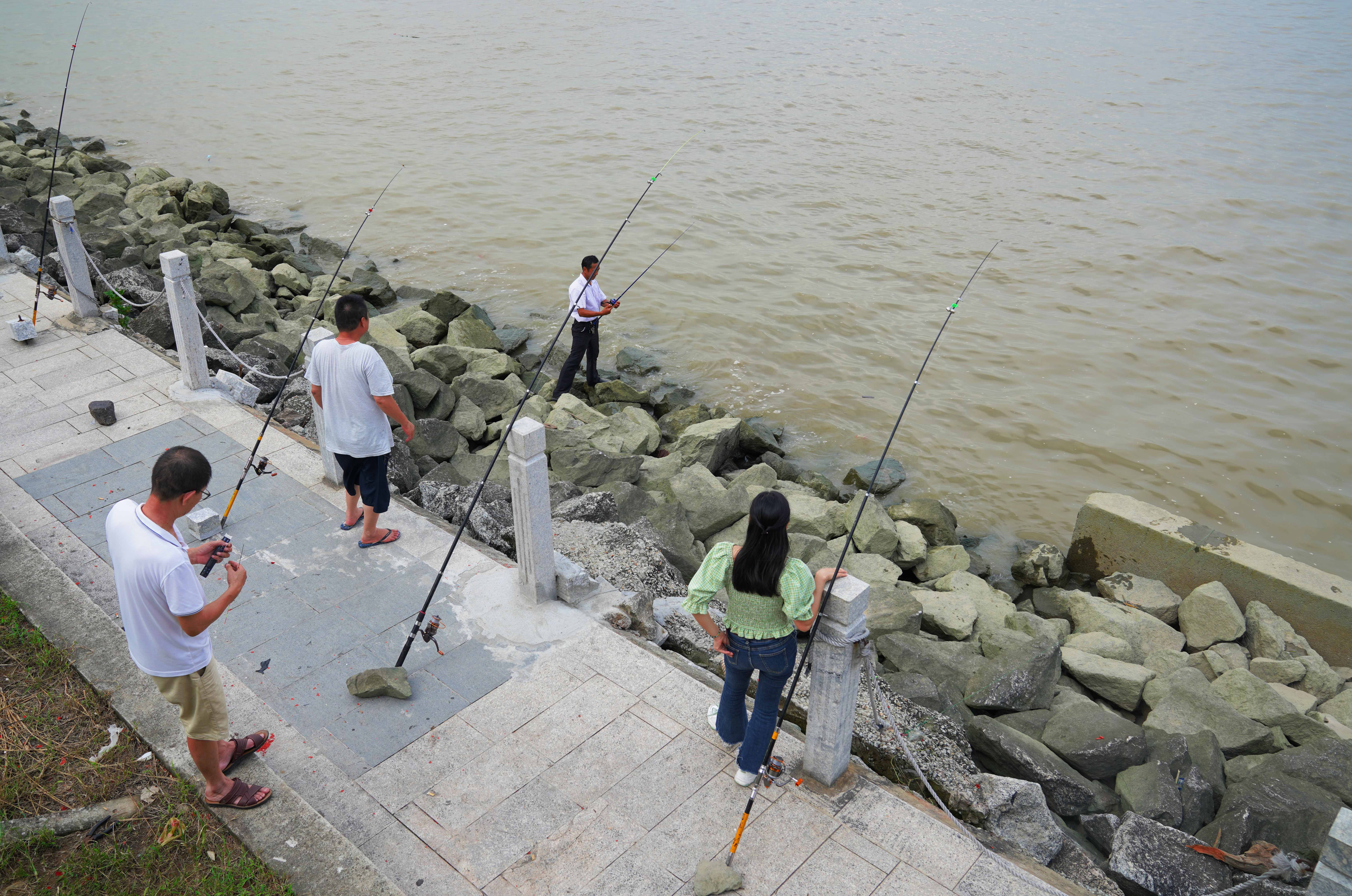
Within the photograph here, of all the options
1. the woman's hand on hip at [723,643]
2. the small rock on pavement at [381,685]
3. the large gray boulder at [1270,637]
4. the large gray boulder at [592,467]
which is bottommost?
the large gray boulder at [592,467]

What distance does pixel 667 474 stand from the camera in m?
8.72

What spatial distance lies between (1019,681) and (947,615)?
1.06m

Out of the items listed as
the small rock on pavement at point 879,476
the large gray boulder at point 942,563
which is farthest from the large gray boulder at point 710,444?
the large gray boulder at point 942,563

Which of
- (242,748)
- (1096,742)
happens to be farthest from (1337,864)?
(242,748)

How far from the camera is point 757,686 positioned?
14.4 feet

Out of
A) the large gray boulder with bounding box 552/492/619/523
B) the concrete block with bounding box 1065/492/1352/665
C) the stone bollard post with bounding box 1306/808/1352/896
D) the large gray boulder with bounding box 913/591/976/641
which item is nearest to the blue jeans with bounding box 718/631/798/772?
the stone bollard post with bounding box 1306/808/1352/896

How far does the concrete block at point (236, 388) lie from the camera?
25.4 ft

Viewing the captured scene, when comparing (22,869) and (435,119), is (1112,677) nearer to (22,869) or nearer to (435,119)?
(22,869)

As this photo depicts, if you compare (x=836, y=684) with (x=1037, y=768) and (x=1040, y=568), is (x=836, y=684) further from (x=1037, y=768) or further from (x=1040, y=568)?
(x=1040, y=568)

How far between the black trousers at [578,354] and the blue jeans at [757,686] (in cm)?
621

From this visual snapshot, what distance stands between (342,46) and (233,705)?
2802 centimetres

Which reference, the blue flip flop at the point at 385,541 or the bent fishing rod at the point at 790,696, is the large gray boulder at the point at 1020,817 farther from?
the blue flip flop at the point at 385,541

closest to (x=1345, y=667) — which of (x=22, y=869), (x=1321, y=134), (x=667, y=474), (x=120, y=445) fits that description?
(x=667, y=474)

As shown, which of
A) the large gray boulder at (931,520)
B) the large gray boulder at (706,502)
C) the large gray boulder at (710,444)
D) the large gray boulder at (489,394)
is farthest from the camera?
the large gray boulder at (489,394)
